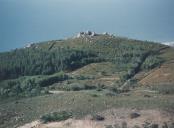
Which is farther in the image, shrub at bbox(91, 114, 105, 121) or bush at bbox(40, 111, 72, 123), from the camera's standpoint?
bush at bbox(40, 111, 72, 123)

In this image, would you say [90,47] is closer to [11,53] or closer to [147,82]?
[11,53]

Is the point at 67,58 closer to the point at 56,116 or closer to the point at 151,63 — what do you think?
the point at 151,63

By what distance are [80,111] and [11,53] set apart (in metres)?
119

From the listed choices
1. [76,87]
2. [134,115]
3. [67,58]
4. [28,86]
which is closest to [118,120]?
[134,115]

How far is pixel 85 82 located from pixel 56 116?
54037 mm

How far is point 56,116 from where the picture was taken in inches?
2869

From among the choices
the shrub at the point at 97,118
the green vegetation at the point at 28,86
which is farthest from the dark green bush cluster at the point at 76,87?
the shrub at the point at 97,118

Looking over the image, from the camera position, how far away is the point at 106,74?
145 m

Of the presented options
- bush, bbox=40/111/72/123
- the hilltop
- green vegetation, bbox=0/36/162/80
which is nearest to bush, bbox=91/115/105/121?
the hilltop

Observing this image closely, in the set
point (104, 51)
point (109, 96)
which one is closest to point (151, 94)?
point (109, 96)

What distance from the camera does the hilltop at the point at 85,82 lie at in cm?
7700

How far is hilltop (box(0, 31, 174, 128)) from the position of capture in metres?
77.0

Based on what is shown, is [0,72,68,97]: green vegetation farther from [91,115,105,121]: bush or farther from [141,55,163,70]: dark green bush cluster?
[91,115,105,121]: bush

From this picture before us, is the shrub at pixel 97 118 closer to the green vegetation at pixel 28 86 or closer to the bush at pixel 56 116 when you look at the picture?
the bush at pixel 56 116
